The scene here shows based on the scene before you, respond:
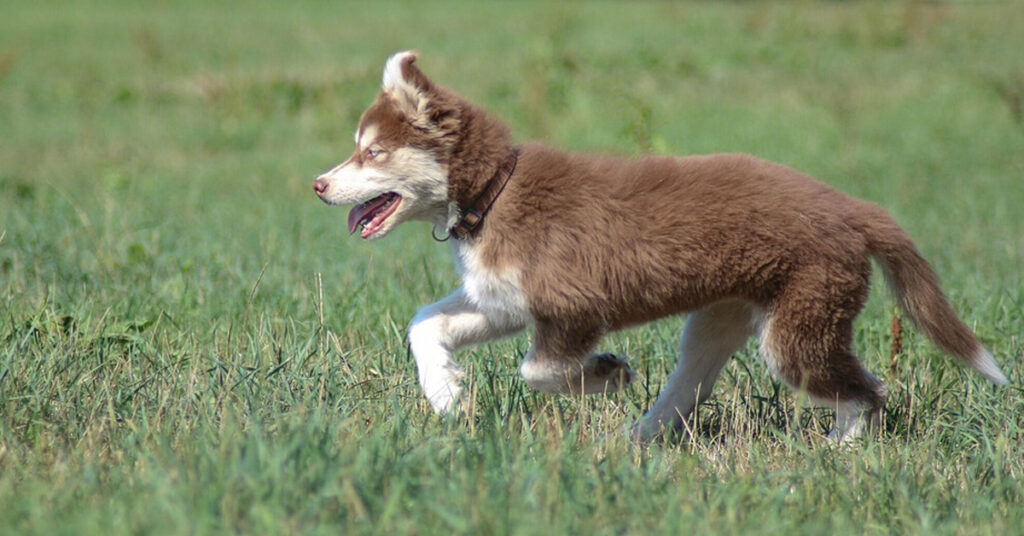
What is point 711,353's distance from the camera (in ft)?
16.9

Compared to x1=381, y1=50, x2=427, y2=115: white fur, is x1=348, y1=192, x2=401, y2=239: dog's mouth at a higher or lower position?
lower

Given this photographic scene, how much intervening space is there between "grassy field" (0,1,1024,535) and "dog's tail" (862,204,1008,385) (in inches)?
9.1

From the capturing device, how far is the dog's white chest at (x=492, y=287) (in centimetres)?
452

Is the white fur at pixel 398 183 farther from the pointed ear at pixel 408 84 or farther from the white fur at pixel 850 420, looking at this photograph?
the white fur at pixel 850 420

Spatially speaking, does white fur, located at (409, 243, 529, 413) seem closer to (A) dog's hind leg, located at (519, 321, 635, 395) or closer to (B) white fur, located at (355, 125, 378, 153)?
(A) dog's hind leg, located at (519, 321, 635, 395)

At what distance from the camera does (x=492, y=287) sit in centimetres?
455

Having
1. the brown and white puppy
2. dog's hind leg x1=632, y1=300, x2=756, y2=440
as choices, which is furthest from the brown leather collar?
dog's hind leg x1=632, y1=300, x2=756, y2=440

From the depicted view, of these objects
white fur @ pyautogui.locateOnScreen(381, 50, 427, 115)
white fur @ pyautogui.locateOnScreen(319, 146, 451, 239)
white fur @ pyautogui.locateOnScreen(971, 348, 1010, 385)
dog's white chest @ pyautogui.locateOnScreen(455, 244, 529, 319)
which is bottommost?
white fur @ pyautogui.locateOnScreen(971, 348, 1010, 385)

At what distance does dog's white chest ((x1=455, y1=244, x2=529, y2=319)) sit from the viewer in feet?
14.8

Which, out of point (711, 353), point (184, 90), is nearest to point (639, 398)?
point (711, 353)

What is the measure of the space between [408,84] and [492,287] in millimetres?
→ 921

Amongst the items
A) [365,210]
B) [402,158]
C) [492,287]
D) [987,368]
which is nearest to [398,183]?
[402,158]

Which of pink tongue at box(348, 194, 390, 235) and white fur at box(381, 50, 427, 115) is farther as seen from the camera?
pink tongue at box(348, 194, 390, 235)

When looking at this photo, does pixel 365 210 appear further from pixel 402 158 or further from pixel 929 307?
pixel 929 307
